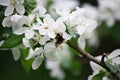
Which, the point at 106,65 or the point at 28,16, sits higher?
the point at 28,16

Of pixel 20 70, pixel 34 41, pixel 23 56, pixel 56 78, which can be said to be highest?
pixel 34 41

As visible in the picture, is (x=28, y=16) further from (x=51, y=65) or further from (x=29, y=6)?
(x=51, y=65)

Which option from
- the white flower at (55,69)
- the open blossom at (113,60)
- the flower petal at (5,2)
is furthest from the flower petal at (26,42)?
the white flower at (55,69)

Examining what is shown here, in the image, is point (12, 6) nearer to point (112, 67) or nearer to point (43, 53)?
point (43, 53)

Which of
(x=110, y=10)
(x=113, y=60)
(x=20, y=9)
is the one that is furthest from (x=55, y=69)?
(x=20, y=9)

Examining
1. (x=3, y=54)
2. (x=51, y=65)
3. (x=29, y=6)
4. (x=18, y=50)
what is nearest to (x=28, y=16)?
(x=29, y=6)

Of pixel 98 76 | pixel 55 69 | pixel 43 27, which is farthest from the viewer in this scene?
pixel 55 69
